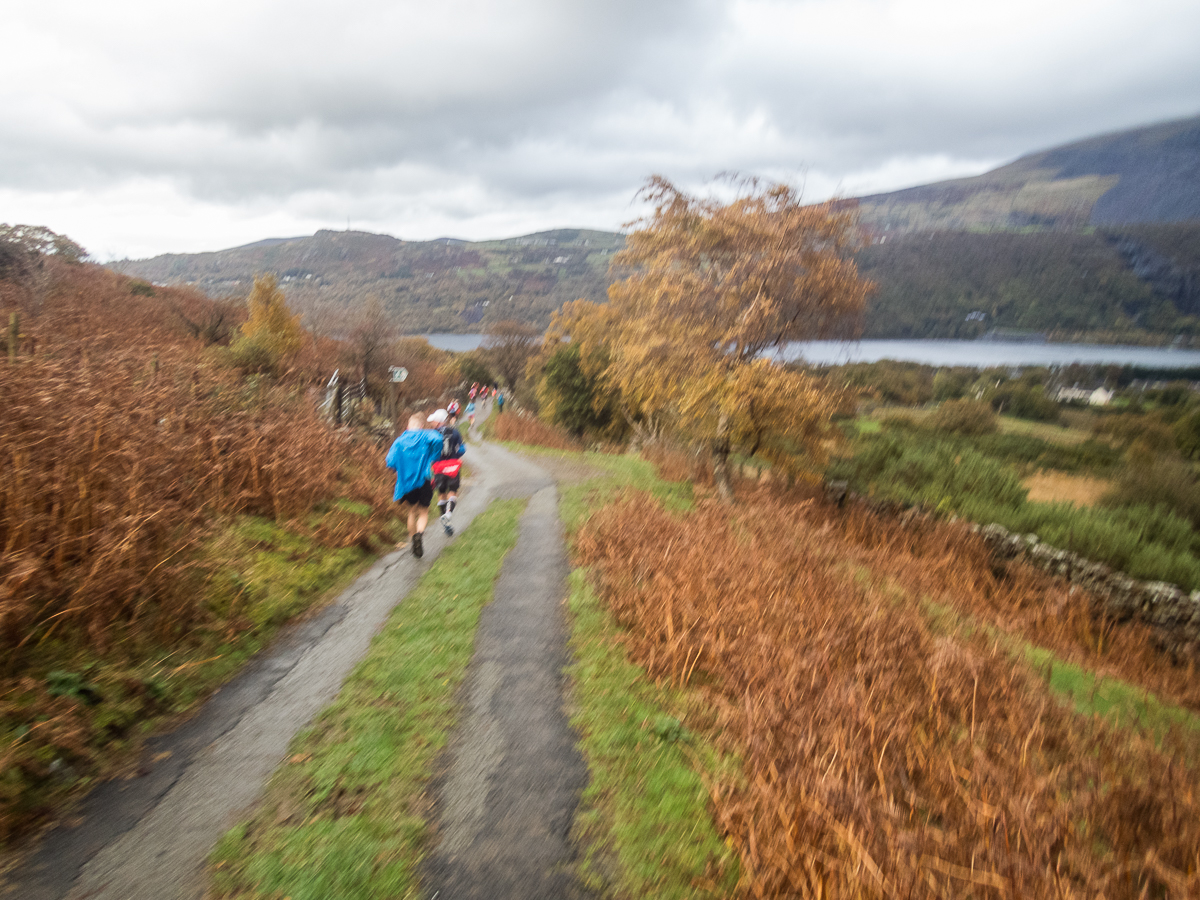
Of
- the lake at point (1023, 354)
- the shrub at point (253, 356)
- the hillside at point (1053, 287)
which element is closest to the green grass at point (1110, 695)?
the shrub at point (253, 356)

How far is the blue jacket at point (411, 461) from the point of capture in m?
8.54

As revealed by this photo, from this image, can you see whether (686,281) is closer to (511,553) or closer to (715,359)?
(715,359)

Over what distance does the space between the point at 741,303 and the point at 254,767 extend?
1441cm

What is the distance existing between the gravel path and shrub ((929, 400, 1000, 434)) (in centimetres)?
3193

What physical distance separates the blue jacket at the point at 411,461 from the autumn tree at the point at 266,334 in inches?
414

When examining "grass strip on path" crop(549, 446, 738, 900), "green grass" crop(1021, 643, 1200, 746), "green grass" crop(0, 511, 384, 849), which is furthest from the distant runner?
"green grass" crop(1021, 643, 1200, 746)

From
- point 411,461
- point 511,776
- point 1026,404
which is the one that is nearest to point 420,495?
point 411,461

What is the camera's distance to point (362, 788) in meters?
3.73

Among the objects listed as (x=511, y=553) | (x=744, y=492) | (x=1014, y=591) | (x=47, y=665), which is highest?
(x=47, y=665)

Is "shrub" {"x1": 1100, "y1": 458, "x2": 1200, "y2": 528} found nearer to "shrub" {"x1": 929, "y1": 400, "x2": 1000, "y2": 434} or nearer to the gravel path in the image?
"shrub" {"x1": 929, "y1": 400, "x2": 1000, "y2": 434}

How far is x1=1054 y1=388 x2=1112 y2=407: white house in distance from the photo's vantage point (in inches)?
1695

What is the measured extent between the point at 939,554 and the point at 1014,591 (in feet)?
6.81

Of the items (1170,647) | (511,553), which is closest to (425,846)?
(511,553)

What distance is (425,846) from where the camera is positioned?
328cm
